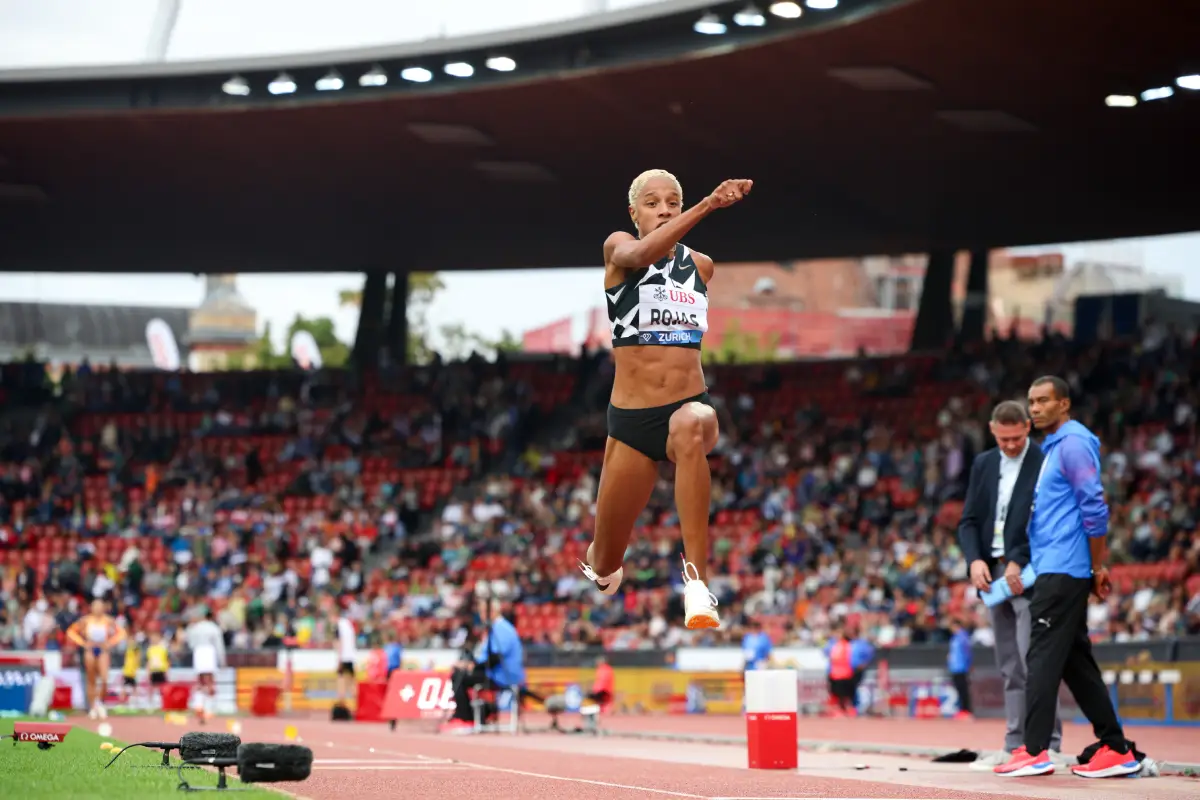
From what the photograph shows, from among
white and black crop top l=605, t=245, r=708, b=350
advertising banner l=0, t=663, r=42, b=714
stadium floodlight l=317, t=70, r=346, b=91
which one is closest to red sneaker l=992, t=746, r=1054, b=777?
white and black crop top l=605, t=245, r=708, b=350

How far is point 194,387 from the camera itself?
39688 mm

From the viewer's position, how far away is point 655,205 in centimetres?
778

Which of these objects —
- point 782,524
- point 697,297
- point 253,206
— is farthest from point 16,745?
point 253,206

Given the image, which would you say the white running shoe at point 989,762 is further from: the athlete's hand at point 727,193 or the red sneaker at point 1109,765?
the athlete's hand at point 727,193

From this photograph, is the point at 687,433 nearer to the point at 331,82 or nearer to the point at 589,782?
the point at 589,782

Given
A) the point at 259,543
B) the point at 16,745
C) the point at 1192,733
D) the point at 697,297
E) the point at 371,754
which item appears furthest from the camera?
the point at 259,543

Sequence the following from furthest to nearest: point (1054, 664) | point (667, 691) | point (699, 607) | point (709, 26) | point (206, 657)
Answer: point (667, 691)
point (206, 657)
point (709, 26)
point (1054, 664)
point (699, 607)

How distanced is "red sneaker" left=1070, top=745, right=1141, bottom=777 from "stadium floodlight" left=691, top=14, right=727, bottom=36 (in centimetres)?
1329

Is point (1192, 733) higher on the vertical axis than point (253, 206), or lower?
lower

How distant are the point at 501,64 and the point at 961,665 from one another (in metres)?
11.1

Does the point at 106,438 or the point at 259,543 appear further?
the point at 106,438

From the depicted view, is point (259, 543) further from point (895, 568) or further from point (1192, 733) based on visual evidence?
point (1192, 733)

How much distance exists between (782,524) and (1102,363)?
6689mm

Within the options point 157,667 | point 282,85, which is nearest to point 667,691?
point 157,667
